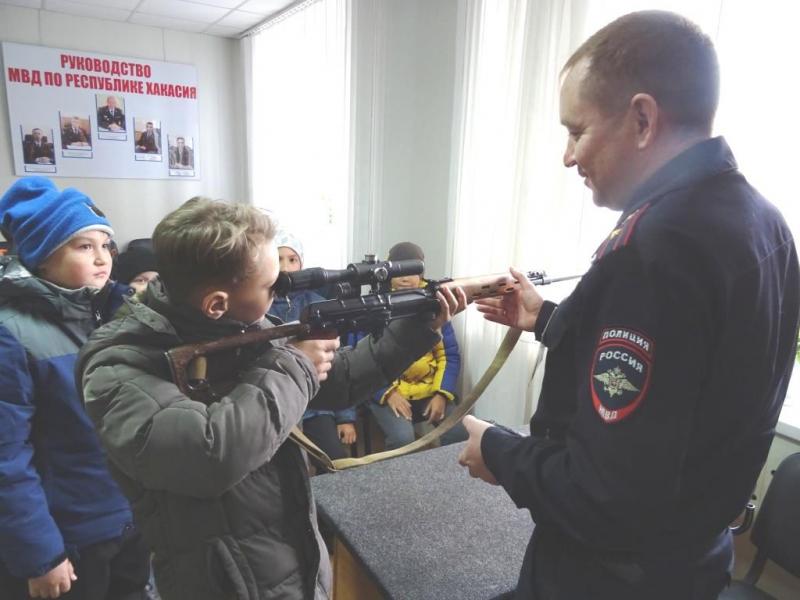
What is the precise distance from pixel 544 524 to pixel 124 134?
4991 mm

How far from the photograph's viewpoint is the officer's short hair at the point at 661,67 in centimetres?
72

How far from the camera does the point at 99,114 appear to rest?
14.9 feet

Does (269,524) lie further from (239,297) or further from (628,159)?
(628,159)

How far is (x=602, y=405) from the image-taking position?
677 mm

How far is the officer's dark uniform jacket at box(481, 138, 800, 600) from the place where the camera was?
0.64m

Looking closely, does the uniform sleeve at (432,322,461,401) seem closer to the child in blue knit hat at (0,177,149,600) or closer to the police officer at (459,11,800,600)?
the child in blue knit hat at (0,177,149,600)

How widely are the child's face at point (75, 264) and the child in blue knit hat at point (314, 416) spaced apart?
1.12 meters

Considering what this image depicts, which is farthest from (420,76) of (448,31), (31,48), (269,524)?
(31,48)

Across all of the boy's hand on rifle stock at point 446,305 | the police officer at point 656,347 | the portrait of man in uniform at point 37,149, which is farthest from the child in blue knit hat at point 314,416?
the portrait of man in uniform at point 37,149

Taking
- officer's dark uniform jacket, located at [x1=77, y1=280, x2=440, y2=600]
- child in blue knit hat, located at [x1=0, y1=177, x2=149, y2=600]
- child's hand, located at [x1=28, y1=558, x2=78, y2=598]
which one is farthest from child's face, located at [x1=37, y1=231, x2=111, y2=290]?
child's hand, located at [x1=28, y1=558, x2=78, y2=598]

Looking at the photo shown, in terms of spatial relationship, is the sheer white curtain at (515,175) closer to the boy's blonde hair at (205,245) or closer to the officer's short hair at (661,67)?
the officer's short hair at (661,67)

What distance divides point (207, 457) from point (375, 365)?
0.45 meters

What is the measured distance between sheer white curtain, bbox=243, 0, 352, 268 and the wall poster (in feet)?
2.30

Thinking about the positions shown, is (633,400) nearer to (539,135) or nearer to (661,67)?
(661,67)
